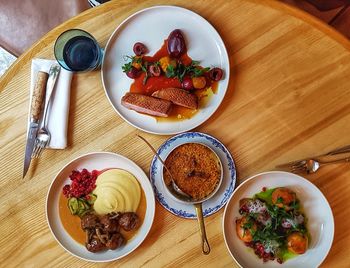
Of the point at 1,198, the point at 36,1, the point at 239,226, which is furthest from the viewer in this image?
the point at 36,1

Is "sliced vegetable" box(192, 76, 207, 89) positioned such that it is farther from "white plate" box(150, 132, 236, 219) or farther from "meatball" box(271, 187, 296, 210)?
"meatball" box(271, 187, 296, 210)

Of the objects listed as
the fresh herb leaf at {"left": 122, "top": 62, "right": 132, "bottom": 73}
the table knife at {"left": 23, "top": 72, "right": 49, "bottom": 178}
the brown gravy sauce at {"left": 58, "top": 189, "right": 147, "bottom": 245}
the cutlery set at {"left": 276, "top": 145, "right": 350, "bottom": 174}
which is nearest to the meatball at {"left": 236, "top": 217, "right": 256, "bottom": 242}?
the cutlery set at {"left": 276, "top": 145, "right": 350, "bottom": 174}

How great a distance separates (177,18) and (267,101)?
17.3 inches

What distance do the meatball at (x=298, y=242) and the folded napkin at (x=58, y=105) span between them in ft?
2.79

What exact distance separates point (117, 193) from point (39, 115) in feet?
1.31

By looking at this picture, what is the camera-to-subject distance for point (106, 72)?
169 centimetres

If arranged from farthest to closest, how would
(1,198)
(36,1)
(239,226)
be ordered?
(36,1)
(1,198)
(239,226)

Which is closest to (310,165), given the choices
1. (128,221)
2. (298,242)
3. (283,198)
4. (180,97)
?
(283,198)

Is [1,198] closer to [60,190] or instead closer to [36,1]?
[60,190]

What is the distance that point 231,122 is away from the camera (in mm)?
1664

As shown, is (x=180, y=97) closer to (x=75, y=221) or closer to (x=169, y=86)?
(x=169, y=86)

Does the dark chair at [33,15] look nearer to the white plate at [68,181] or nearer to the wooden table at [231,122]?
the wooden table at [231,122]

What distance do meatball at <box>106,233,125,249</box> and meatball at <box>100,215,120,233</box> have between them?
2cm

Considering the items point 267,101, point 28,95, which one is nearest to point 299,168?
point 267,101
